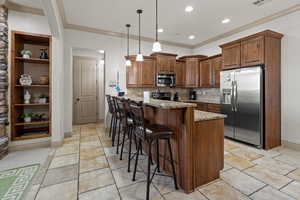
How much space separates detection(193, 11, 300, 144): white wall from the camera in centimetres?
301

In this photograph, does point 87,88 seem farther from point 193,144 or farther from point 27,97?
point 193,144

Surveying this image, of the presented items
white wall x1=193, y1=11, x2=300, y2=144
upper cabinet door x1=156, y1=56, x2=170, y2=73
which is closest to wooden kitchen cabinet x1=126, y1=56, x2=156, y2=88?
upper cabinet door x1=156, y1=56, x2=170, y2=73

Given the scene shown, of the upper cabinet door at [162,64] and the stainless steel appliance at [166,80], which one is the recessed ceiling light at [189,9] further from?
the stainless steel appliance at [166,80]

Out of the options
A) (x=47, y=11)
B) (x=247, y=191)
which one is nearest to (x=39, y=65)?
(x=47, y=11)

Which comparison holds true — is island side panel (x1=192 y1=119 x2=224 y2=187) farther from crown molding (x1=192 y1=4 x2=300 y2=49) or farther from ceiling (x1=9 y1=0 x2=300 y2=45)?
crown molding (x1=192 y1=4 x2=300 y2=49)

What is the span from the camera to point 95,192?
5.74 ft

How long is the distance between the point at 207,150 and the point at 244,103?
2107 mm

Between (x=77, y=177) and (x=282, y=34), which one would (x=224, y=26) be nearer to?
(x=282, y=34)

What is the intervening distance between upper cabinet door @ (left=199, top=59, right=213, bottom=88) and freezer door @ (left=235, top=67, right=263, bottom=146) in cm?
137

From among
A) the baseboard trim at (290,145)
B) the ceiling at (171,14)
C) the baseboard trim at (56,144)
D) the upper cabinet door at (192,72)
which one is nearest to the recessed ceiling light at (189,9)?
the ceiling at (171,14)

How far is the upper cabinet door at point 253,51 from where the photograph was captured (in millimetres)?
3018

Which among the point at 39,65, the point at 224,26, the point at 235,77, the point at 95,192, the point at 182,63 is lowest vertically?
the point at 95,192

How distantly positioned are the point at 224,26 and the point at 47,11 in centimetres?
431

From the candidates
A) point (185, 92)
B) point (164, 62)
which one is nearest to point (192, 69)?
point (185, 92)
